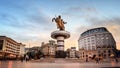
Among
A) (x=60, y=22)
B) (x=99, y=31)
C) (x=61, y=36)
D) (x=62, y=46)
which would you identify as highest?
(x=99, y=31)

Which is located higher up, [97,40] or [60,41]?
[97,40]

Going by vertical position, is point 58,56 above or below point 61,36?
below

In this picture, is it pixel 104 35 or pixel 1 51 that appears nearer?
pixel 1 51

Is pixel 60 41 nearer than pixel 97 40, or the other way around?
pixel 60 41

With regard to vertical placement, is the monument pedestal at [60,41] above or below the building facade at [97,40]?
below

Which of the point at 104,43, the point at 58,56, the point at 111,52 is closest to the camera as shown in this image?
the point at 58,56

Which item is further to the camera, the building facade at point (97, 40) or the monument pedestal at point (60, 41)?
the building facade at point (97, 40)

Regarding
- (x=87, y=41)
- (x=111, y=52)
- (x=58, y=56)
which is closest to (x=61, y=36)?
(x=58, y=56)

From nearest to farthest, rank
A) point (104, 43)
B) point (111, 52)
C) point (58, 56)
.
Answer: point (58, 56)
point (111, 52)
point (104, 43)

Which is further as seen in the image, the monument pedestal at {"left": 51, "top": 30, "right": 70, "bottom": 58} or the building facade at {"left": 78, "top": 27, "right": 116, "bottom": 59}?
the building facade at {"left": 78, "top": 27, "right": 116, "bottom": 59}

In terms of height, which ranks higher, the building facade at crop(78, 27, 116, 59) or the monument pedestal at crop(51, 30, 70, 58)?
the building facade at crop(78, 27, 116, 59)

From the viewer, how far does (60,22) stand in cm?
4369

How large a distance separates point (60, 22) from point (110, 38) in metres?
94.9

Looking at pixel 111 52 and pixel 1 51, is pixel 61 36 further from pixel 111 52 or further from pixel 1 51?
pixel 111 52
